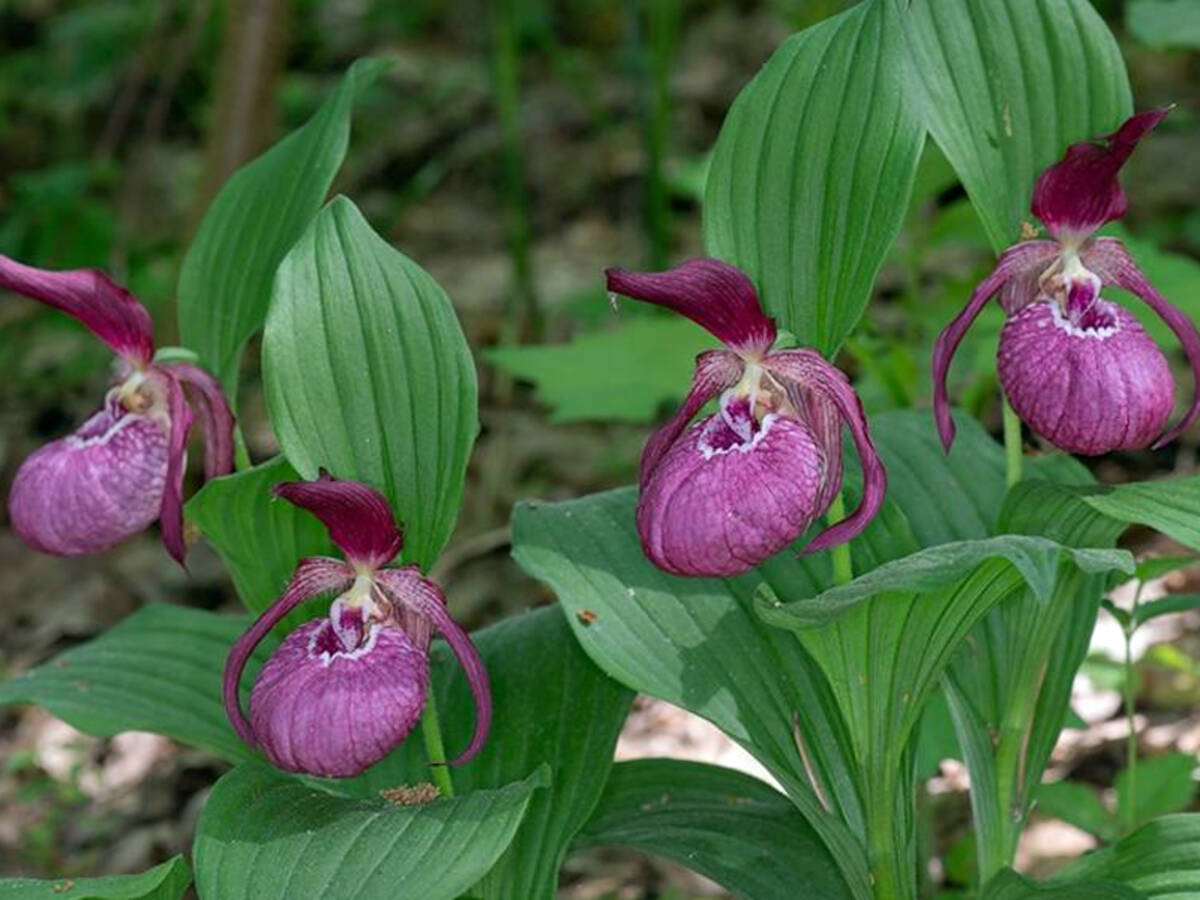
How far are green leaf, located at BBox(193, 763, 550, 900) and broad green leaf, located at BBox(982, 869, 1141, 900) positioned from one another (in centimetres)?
43

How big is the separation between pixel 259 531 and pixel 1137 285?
864 mm

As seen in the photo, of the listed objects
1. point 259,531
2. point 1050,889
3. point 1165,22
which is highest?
point 1165,22

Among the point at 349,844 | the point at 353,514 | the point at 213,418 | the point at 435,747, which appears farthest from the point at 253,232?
the point at 349,844

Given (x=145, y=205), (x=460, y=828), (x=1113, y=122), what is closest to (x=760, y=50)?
(x=145, y=205)

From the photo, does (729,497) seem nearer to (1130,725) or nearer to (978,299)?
(978,299)

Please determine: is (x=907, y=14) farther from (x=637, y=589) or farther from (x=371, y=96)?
(x=371, y=96)

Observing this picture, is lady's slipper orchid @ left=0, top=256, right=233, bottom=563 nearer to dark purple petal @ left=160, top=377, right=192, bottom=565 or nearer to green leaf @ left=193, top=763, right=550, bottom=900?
dark purple petal @ left=160, top=377, right=192, bottom=565

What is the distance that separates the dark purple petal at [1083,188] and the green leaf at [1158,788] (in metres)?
0.73

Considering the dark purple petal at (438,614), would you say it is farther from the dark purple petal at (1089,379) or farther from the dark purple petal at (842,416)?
the dark purple petal at (1089,379)

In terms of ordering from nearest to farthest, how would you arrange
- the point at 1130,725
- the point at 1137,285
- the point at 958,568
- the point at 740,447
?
1. the point at 958,568
2. the point at 740,447
3. the point at 1137,285
4. the point at 1130,725

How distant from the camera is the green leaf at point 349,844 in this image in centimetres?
130

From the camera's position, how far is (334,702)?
4.45ft

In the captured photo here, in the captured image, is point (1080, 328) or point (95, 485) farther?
point (95, 485)

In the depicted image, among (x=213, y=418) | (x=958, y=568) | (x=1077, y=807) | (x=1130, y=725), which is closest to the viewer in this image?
(x=958, y=568)
